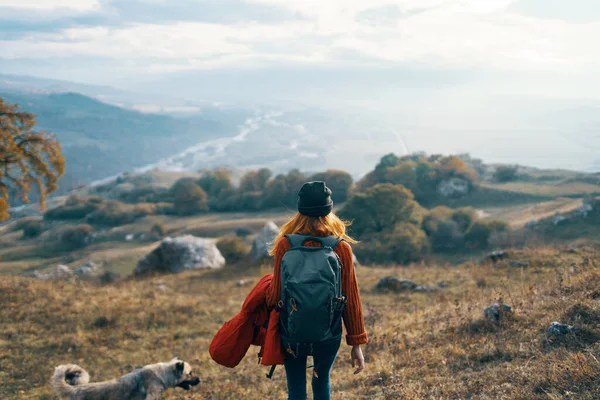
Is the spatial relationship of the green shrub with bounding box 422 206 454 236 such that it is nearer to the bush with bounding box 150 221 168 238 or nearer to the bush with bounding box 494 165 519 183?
the bush with bounding box 494 165 519 183

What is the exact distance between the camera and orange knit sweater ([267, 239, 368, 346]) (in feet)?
11.5

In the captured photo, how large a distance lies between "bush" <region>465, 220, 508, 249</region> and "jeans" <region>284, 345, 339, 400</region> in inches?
1530

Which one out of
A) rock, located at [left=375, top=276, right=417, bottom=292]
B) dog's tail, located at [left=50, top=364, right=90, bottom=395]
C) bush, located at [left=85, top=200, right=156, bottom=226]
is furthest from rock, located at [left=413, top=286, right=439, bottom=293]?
bush, located at [left=85, top=200, right=156, bottom=226]

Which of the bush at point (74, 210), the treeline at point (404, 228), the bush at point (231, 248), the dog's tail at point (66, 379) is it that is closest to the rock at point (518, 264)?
the dog's tail at point (66, 379)

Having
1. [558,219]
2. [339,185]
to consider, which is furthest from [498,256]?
[339,185]

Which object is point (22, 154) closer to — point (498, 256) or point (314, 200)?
point (314, 200)

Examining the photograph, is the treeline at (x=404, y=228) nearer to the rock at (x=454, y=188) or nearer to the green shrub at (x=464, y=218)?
the green shrub at (x=464, y=218)

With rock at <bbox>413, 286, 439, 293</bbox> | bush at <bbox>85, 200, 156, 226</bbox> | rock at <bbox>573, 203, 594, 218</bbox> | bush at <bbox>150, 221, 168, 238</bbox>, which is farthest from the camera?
bush at <bbox>85, 200, 156, 226</bbox>

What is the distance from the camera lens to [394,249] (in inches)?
1423

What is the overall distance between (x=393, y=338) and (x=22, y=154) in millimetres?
14210

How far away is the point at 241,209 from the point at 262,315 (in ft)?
272

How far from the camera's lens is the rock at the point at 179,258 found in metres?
23.3

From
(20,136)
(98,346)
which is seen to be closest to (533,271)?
(98,346)

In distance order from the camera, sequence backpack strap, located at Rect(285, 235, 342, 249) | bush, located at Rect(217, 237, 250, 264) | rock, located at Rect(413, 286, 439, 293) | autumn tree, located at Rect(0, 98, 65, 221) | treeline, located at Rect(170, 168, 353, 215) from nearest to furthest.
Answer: backpack strap, located at Rect(285, 235, 342, 249), rock, located at Rect(413, 286, 439, 293), autumn tree, located at Rect(0, 98, 65, 221), bush, located at Rect(217, 237, 250, 264), treeline, located at Rect(170, 168, 353, 215)
